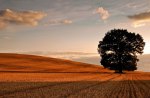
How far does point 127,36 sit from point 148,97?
57728mm

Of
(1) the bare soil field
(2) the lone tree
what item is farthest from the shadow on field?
(2) the lone tree

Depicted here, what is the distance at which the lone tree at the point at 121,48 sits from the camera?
7519 cm

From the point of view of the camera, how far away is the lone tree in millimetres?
75188

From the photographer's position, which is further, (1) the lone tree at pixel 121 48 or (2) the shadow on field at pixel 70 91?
(1) the lone tree at pixel 121 48

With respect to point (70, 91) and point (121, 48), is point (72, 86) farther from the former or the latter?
point (121, 48)

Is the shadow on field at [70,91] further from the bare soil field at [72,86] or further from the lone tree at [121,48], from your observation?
the lone tree at [121,48]

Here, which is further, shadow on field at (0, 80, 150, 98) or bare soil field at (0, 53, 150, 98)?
bare soil field at (0, 53, 150, 98)

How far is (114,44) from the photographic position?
7612 centimetres

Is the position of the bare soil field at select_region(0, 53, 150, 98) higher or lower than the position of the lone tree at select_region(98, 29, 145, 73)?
lower

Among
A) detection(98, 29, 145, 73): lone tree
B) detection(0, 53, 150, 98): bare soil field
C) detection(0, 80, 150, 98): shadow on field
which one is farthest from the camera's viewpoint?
detection(98, 29, 145, 73): lone tree

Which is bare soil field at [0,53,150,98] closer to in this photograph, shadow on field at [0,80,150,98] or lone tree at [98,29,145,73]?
shadow on field at [0,80,150,98]

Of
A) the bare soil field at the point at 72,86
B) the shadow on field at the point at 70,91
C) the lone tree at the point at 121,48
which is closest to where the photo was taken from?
the shadow on field at the point at 70,91

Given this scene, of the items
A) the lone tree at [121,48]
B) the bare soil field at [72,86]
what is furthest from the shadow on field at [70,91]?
the lone tree at [121,48]

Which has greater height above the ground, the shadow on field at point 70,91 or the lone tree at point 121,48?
the lone tree at point 121,48
